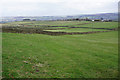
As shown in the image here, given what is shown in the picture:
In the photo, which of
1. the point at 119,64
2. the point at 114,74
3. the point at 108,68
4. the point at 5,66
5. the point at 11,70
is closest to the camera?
the point at 11,70

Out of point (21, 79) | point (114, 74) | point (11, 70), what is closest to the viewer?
point (21, 79)

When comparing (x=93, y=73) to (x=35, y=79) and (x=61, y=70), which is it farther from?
(x=35, y=79)

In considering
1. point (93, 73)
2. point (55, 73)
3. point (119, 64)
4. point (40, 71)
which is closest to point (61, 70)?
point (55, 73)

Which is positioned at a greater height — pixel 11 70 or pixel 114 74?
pixel 11 70

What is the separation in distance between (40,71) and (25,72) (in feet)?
6.27

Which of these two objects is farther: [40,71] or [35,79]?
[40,71]

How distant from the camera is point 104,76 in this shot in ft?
49.3

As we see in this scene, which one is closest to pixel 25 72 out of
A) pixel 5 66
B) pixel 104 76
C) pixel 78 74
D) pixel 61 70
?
pixel 5 66

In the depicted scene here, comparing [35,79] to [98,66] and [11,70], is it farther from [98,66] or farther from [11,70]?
[98,66]

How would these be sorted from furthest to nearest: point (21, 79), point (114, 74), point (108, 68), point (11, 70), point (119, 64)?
point (119, 64), point (108, 68), point (114, 74), point (11, 70), point (21, 79)

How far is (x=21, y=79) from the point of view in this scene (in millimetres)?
11953

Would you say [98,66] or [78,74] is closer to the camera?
[78,74]

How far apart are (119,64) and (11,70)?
15708 mm

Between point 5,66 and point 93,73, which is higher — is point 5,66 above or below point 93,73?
above
